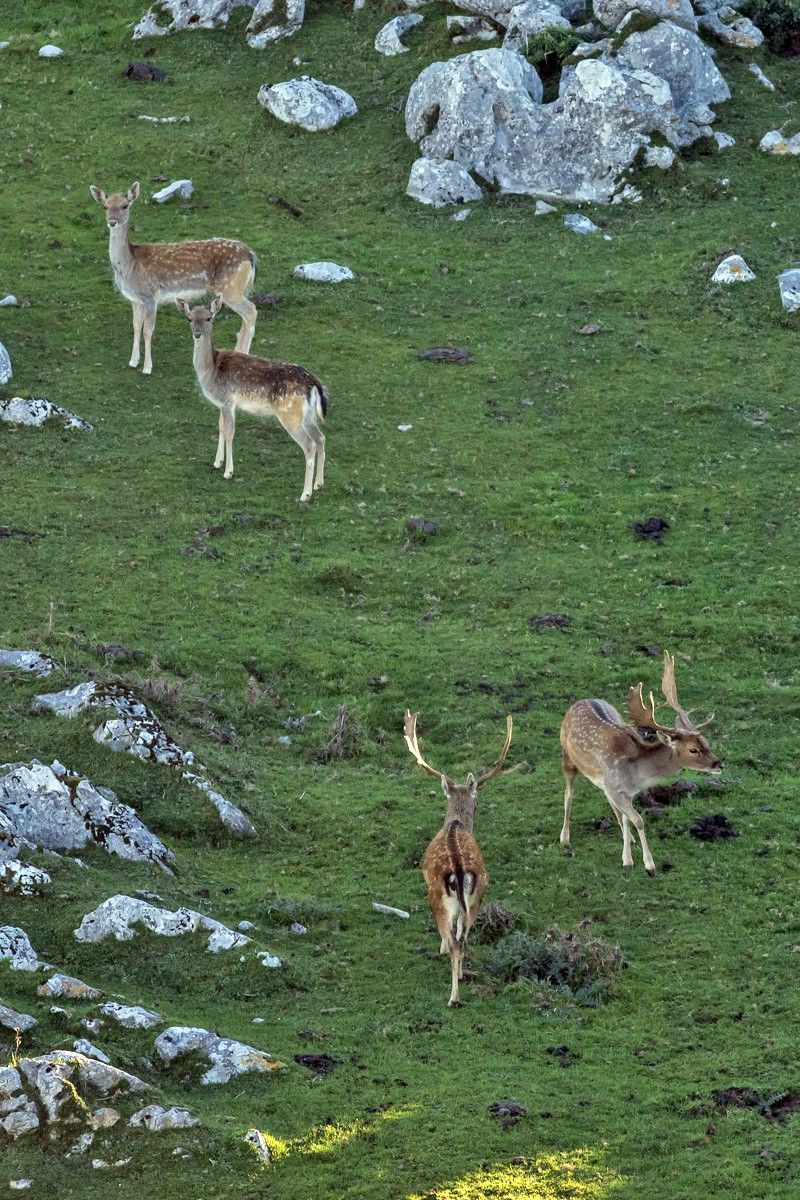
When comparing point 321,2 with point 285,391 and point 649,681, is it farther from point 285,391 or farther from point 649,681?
point 649,681

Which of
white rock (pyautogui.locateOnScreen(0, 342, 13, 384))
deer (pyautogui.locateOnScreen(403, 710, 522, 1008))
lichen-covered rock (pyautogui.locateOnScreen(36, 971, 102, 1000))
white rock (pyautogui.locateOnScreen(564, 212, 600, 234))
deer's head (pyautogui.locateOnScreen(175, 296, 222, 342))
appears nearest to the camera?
lichen-covered rock (pyautogui.locateOnScreen(36, 971, 102, 1000))

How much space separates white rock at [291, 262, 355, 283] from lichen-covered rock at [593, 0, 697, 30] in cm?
970

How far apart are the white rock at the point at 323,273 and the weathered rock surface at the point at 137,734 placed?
1501 cm

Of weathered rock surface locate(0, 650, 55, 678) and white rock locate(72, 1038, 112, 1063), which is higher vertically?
white rock locate(72, 1038, 112, 1063)

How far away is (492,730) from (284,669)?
2696 mm

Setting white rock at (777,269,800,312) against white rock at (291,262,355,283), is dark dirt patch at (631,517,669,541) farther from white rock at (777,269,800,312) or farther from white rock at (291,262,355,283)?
white rock at (291,262,355,283)

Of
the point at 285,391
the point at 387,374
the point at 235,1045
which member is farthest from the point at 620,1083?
the point at 387,374

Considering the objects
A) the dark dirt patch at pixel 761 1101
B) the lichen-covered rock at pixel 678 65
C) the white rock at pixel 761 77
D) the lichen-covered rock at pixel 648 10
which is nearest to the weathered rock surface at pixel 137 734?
the dark dirt patch at pixel 761 1101

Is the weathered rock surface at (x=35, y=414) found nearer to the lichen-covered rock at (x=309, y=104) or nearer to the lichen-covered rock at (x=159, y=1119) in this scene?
the lichen-covered rock at (x=309, y=104)

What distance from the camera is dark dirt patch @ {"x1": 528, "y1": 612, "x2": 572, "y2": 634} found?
69.3 feet

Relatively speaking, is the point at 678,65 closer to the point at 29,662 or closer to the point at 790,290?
the point at 790,290

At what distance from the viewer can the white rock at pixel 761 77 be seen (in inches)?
1420

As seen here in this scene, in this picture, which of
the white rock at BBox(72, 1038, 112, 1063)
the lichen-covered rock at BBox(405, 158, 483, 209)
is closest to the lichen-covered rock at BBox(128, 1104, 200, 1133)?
the white rock at BBox(72, 1038, 112, 1063)

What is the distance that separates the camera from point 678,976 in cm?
1380
